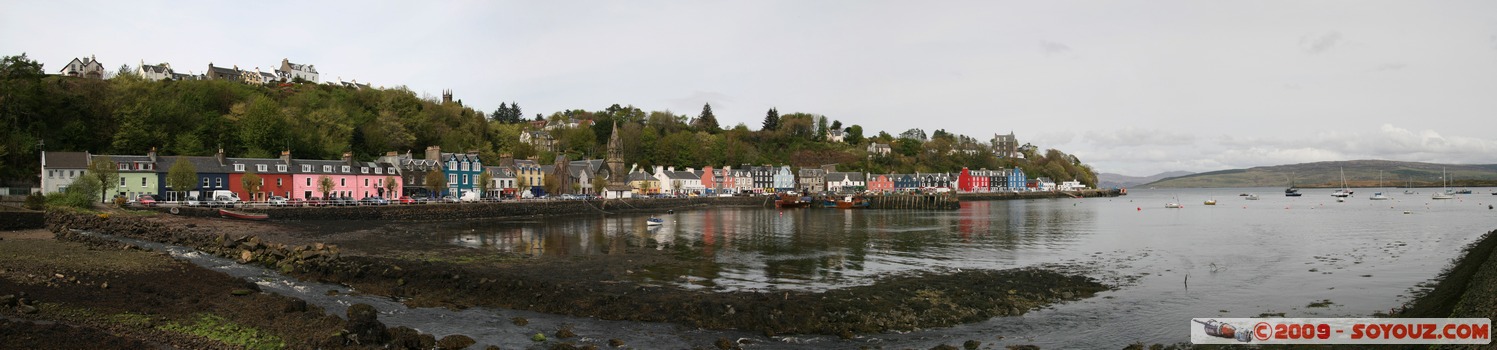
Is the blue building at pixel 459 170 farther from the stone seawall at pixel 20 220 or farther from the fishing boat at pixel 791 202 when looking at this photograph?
the stone seawall at pixel 20 220

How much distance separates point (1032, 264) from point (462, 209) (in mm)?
48404

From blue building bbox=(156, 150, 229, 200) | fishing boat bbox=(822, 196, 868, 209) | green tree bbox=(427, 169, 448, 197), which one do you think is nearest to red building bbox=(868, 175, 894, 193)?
fishing boat bbox=(822, 196, 868, 209)

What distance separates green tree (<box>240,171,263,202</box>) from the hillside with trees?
1491cm

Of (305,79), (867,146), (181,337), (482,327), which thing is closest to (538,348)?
(482,327)

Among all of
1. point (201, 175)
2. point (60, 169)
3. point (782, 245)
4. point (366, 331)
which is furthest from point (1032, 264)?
point (60, 169)

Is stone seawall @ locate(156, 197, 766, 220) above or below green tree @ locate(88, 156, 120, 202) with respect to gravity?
below

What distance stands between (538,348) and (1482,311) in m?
17.3

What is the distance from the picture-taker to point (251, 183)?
58938 millimetres

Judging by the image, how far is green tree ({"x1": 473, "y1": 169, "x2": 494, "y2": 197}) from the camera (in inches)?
3140

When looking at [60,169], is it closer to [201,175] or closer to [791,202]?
[201,175]

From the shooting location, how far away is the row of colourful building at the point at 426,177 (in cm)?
5778

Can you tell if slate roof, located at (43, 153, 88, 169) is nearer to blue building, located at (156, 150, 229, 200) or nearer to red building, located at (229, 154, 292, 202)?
blue building, located at (156, 150, 229, 200)

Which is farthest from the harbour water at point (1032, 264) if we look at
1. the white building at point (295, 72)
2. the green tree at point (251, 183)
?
the white building at point (295, 72)

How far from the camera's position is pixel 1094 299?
20641mm
